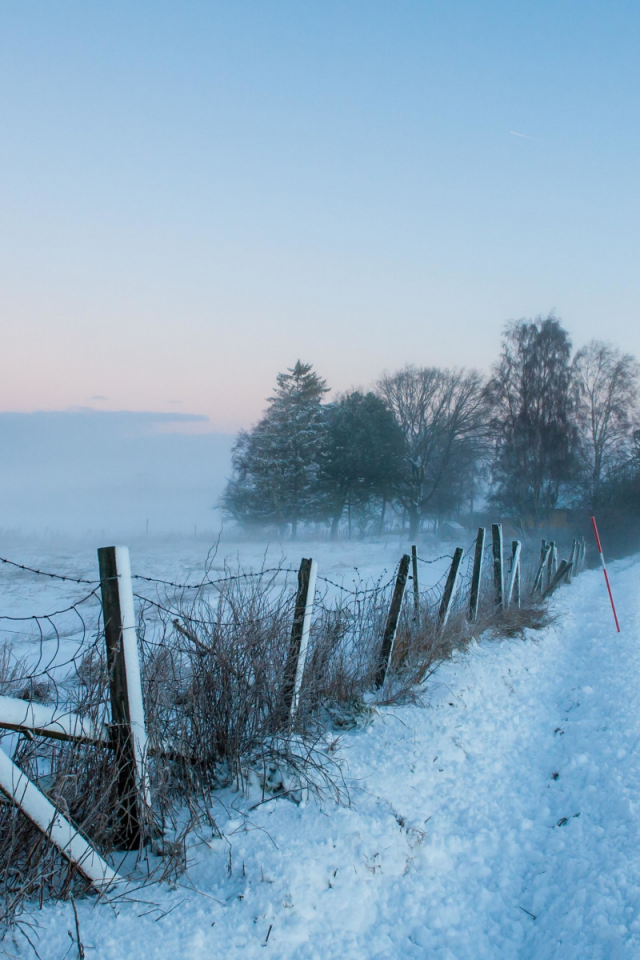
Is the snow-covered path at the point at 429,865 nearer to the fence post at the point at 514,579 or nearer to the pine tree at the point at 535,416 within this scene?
the fence post at the point at 514,579

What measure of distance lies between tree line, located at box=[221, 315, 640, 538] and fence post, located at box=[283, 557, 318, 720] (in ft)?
102

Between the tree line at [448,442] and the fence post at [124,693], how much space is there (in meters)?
32.9

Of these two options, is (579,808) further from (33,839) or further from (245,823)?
(33,839)

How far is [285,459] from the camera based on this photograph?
3616 cm

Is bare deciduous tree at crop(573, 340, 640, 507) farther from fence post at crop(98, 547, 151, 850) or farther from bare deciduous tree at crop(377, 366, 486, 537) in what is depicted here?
fence post at crop(98, 547, 151, 850)

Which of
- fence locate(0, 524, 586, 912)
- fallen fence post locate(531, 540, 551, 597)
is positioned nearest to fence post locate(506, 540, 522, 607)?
fallen fence post locate(531, 540, 551, 597)

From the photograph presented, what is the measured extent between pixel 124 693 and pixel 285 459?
33.2 meters

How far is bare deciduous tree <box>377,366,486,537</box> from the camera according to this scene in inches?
1559

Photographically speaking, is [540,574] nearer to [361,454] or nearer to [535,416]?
[535,416]

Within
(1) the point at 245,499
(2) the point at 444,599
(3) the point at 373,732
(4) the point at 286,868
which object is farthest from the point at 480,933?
(1) the point at 245,499

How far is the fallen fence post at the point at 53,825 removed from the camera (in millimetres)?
2441

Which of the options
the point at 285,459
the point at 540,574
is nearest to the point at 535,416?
the point at 285,459

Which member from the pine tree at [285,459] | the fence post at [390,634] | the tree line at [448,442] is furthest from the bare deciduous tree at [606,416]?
the fence post at [390,634]

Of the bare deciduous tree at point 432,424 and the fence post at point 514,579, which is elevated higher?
the bare deciduous tree at point 432,424
